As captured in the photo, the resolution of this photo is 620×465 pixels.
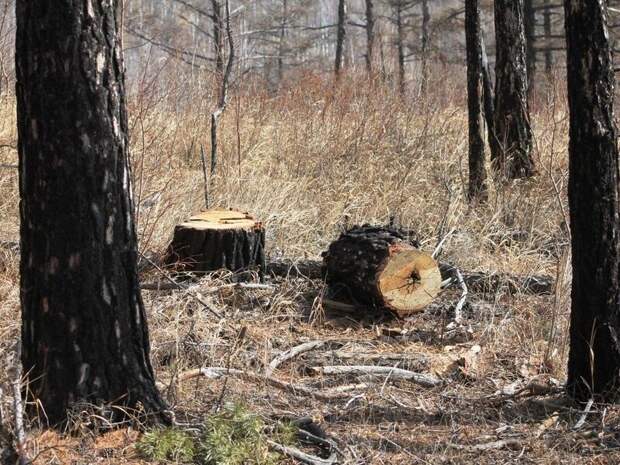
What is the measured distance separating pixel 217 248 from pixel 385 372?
165cm

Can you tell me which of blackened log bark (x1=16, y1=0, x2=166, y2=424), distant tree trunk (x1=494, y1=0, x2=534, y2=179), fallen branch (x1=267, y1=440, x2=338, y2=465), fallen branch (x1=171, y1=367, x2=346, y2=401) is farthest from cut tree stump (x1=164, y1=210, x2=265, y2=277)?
Answer: distant tree trunk (x1=494, y1=0, x2=534, y2=179)

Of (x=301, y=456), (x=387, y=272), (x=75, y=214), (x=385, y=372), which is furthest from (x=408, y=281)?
(x=75, y=214)

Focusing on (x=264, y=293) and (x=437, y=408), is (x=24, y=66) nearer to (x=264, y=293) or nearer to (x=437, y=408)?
(x=437, y=408)

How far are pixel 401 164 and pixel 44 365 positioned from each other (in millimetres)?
6451

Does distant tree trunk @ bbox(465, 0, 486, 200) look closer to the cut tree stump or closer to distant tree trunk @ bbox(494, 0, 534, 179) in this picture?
distant tree trunk @ bbox(494, 0, 534, 179)

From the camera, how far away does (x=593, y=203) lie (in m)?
3.71

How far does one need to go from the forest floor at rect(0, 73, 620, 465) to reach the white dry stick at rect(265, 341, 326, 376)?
4 cm

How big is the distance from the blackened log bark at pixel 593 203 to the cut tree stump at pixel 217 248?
2.40 m

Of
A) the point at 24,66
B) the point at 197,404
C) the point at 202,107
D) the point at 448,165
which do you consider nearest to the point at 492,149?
the point at 448,165

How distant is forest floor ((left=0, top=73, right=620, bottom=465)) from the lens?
364cm

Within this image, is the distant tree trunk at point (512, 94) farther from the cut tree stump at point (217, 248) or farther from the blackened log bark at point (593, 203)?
the blackened log bark at point (593, 203)

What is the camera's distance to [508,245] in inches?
279

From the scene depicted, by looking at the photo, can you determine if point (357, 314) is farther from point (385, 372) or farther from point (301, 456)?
point (301, 456)

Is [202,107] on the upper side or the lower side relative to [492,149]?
upper
